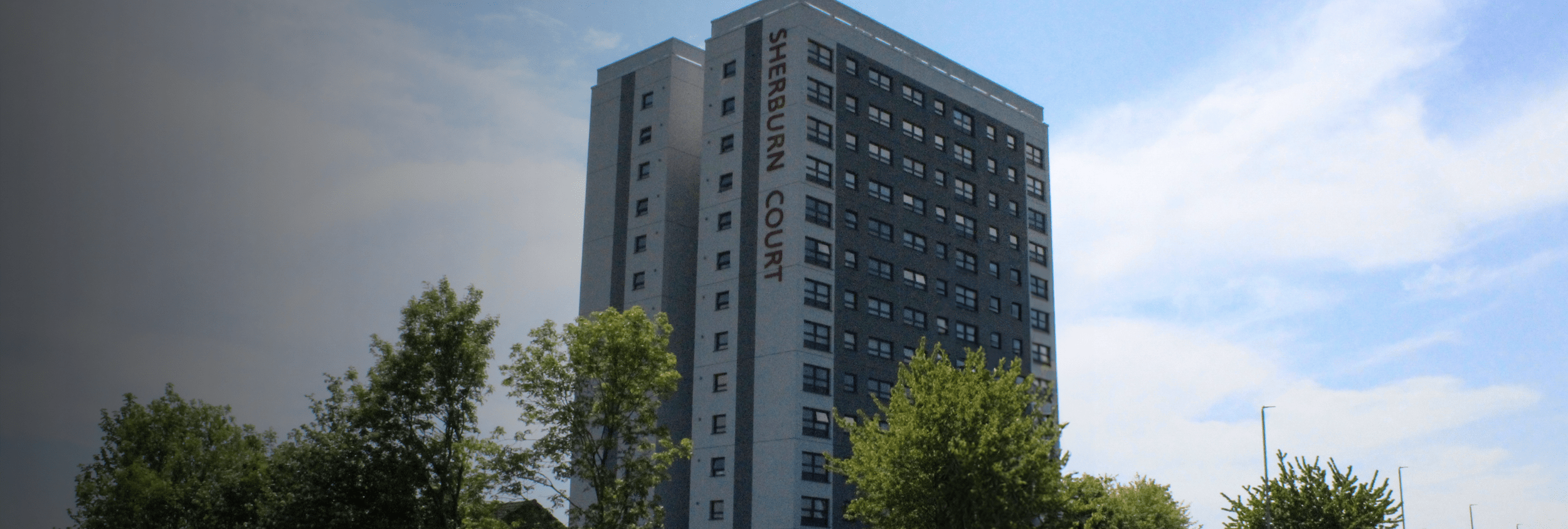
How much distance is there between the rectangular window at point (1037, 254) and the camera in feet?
289

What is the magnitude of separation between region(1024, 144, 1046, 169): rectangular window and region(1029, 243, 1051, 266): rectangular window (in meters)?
6.64

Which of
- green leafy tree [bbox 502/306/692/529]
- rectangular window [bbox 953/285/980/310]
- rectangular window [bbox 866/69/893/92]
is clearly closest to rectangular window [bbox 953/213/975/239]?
rectangular window [bbox 953/285/980/310]

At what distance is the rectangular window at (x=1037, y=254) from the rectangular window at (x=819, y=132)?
22035mm

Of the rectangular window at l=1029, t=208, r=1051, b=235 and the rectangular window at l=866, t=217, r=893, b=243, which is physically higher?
the rectangular window at l=1029, t=208, r=1051, b=235

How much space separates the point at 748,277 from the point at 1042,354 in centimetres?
2683

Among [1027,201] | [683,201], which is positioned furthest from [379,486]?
[1027,201]

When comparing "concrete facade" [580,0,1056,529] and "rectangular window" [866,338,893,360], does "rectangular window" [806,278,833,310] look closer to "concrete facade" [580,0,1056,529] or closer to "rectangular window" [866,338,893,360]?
"concrete facade" [580,0,1056,529]

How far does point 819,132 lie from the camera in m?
73.2

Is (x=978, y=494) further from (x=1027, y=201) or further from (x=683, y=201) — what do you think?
(x=1027, y=201)

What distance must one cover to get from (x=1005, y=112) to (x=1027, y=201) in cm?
698

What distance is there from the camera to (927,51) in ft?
274

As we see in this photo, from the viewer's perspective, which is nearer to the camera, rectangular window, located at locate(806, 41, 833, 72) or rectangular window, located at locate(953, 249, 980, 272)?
rectangular window, located at locate(806, 41, 833, 72)

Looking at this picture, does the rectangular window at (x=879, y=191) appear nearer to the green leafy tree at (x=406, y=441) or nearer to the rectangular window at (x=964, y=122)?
the rectangular window at (x=964, y=122)

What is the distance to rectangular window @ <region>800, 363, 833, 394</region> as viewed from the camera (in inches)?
2670
